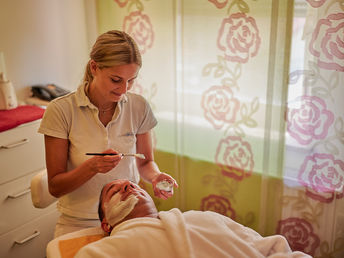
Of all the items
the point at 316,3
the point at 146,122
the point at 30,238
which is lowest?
the point at 30,238

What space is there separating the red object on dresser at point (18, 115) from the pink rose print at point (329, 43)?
4.91 feet

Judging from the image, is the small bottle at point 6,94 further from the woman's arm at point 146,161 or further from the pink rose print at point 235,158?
the pink rose print at point 235,158

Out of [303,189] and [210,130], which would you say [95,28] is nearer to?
[210,130]

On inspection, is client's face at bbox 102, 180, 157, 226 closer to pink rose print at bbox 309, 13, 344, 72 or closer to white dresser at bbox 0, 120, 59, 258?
white dresser at bbox 0, 120, 59, 258

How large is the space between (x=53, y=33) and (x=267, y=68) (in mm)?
1424

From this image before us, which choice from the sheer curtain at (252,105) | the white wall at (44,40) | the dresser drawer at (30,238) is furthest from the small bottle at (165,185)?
the white wall at (44,40)

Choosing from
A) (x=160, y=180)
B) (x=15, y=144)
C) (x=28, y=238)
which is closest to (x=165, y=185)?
(x=160, y=180)

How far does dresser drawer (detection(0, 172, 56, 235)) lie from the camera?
226 centimetres

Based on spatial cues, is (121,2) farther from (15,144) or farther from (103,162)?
(103,162)

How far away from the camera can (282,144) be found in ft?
7.44

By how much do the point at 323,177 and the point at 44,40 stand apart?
6.16ft

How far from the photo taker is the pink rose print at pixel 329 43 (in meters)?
1.95

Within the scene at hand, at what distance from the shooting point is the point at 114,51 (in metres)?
1.64

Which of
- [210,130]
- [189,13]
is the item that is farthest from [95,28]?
[210,130]
